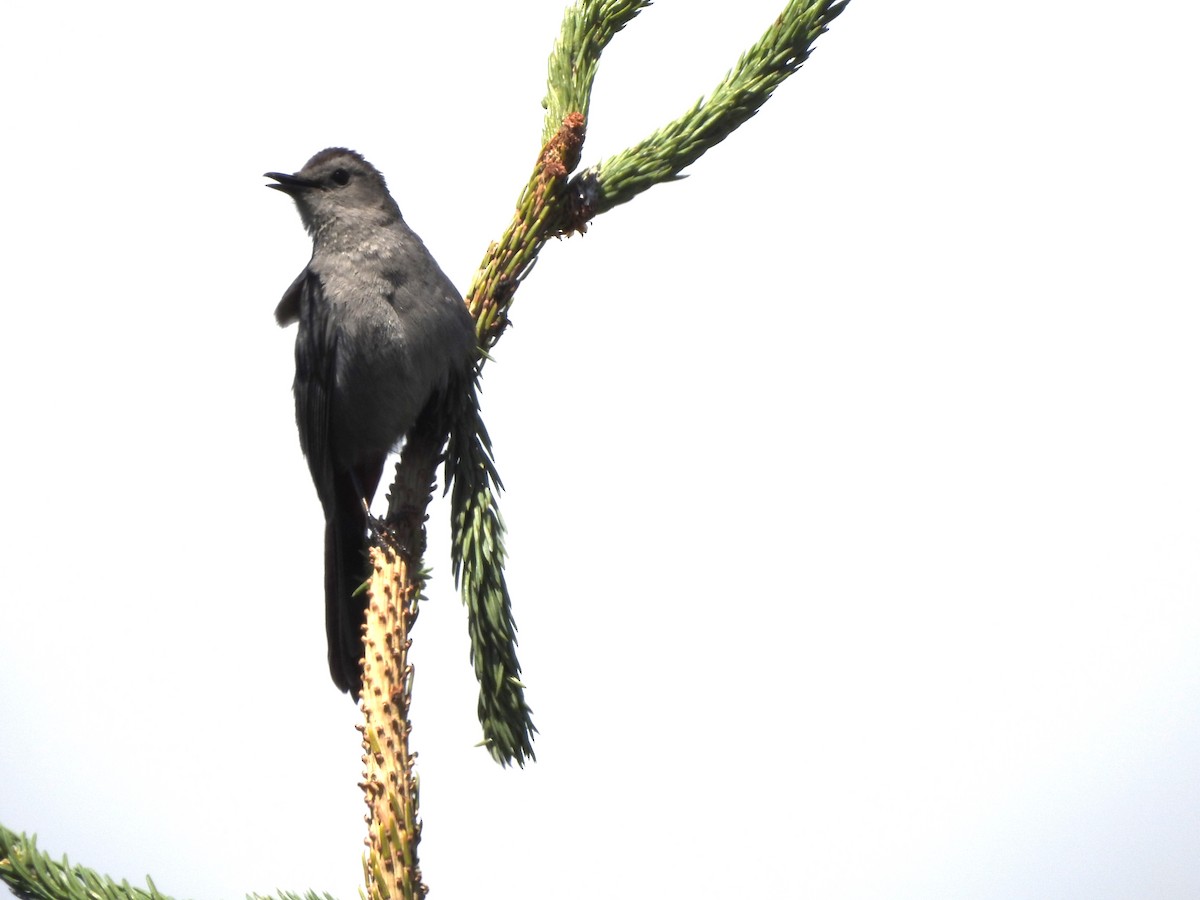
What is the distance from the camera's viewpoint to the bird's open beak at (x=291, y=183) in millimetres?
4973

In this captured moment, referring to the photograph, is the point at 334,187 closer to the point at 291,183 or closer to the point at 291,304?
the point at 291,183

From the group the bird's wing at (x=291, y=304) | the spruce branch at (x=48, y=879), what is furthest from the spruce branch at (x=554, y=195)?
the bird's wing at (x=291, y=304)

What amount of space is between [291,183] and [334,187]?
0.20 metres

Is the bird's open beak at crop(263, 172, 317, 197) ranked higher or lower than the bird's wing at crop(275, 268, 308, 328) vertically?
higher

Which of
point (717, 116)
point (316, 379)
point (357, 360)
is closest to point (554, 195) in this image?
point (717, 116)

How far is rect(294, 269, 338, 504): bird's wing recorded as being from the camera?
14.0 feet

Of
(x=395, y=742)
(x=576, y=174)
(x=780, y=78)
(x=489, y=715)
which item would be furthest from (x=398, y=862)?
(x=780, y=78)

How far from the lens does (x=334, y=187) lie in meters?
4.95

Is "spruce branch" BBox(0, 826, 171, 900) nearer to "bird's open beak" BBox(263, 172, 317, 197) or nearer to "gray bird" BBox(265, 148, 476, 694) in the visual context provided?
"gray bird" BBox(265, 148, 476, 694)

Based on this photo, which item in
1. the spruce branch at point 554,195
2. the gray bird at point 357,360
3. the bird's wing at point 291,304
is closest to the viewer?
the spruce branch at point 554,195

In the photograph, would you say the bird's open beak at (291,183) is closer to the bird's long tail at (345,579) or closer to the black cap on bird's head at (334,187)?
the black cap on bird's head at (334,187)

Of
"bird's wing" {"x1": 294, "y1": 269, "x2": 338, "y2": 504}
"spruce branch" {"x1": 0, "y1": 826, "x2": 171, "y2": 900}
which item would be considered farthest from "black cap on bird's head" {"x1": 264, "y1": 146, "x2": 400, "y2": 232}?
"spruce branch" {"x1": 0, "y1": 826, "x2": 171, "y2": 900}

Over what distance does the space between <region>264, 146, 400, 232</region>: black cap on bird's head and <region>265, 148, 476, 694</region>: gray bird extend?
10 millimetres

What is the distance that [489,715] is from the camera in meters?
2.85
